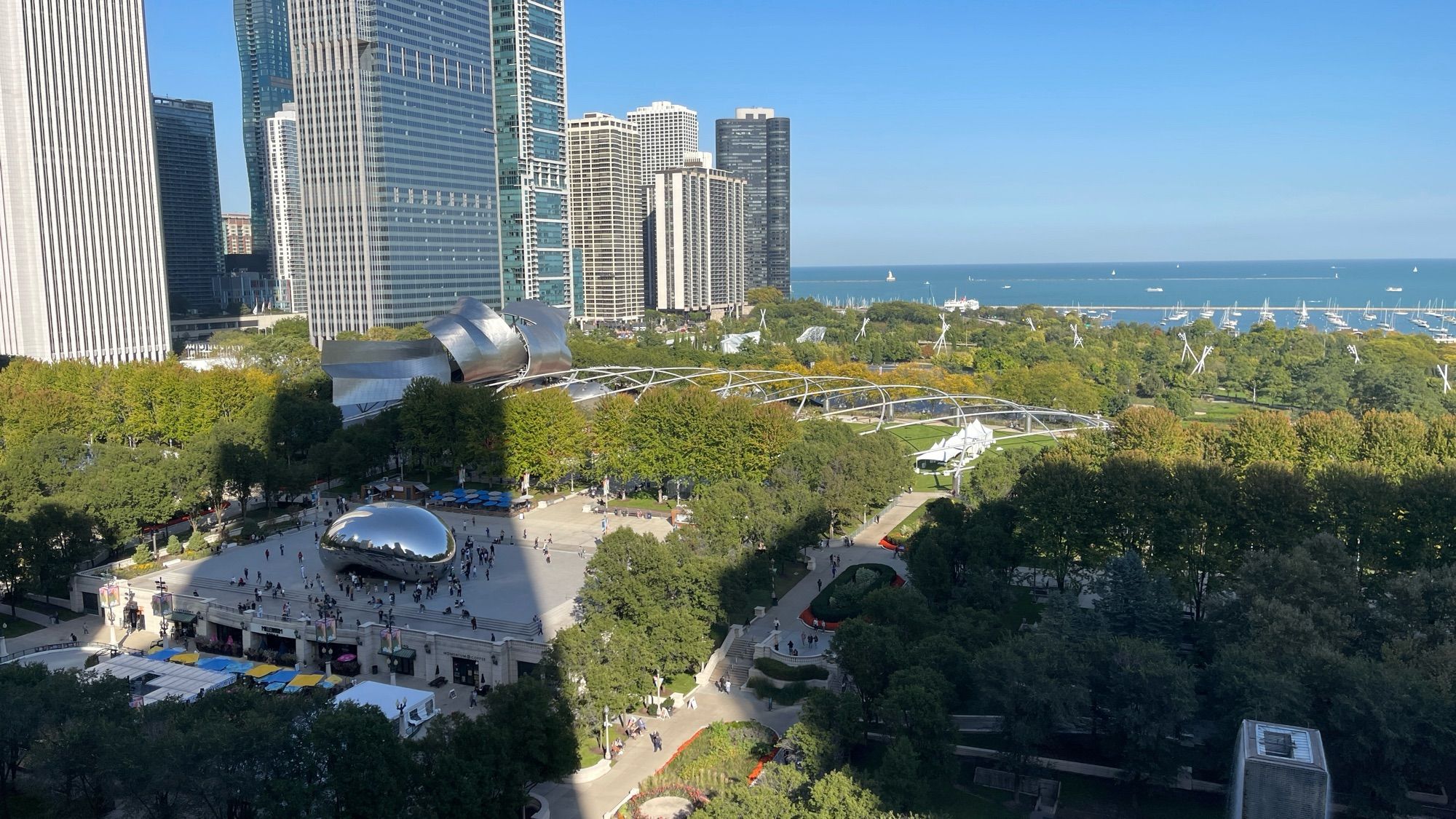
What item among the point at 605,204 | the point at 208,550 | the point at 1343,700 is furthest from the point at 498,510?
the point at 605,204

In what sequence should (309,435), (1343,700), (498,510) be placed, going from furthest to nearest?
(309,435)
(498,510)
(1343,700)

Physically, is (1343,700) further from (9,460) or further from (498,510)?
(9,460)

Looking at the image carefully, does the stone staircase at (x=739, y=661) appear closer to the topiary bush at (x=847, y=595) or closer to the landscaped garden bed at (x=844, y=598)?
the landscaped garden bed at (x=844, y=598)

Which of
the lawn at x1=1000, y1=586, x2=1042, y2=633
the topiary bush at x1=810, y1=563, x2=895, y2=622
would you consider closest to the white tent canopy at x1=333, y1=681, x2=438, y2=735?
the topiary bush at x1=810, y1=563, x2=895, y2=622

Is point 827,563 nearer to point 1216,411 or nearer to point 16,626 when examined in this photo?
point 16,626

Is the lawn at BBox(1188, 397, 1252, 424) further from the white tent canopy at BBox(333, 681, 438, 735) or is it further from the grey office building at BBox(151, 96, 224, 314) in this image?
the grey office building at BBox(151, 96, 224, 314)

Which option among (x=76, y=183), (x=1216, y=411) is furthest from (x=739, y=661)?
(x=76, y=183)

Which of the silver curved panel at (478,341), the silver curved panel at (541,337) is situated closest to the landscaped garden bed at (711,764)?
the silver curved panel at (478,341)
